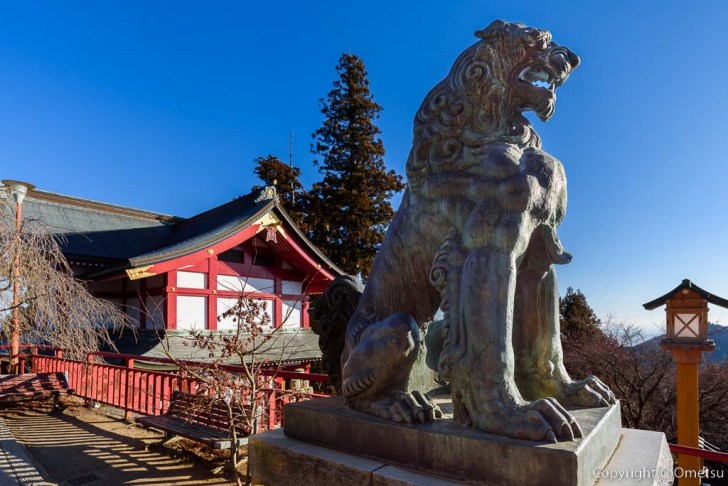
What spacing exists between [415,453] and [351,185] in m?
A: 13.9

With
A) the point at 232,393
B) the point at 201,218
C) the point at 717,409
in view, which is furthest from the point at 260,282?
the point at 717,409

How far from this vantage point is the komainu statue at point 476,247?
1.59m

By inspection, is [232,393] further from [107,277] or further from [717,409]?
[717,409]

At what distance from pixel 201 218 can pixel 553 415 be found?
50.0 feet

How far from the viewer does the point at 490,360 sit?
1.50m

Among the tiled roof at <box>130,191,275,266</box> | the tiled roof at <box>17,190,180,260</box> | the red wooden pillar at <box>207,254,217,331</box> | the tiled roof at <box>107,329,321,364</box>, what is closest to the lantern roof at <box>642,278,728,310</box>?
the tiled roof at <box>107,329,321,364</box>

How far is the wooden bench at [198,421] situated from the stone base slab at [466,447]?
3551mm

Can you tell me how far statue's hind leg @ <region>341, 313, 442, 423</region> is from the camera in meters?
1.73

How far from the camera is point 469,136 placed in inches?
72.2

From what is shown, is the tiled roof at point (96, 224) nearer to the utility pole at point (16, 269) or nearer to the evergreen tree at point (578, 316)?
the utility pole at point (16, 269)

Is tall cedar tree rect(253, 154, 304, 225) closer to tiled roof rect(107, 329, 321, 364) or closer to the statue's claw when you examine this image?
tiled roof rect(107, 329, 321, 364)

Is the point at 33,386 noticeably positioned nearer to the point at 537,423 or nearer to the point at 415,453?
the point at 415,453

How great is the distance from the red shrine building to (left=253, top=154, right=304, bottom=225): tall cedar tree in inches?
130

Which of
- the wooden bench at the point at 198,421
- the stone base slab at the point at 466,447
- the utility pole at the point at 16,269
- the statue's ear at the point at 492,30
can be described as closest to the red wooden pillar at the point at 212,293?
the utility pole at the point at 16,269
